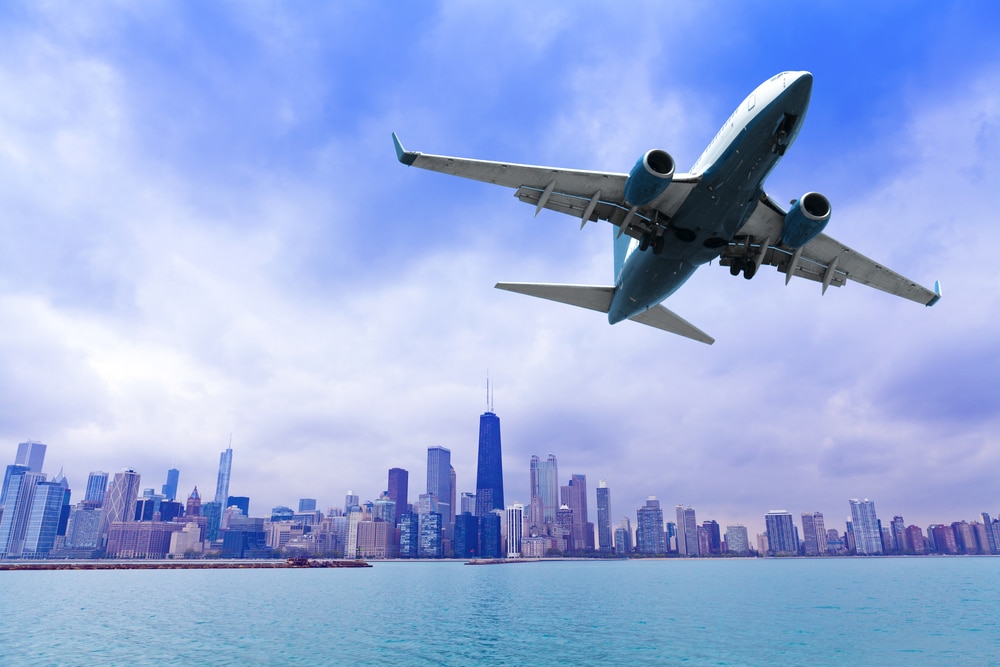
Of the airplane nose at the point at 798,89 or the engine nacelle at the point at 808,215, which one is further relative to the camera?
the engine nacelle at the point at 808,215

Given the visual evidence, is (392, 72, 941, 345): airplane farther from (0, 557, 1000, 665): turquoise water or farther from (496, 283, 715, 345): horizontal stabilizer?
(0, 557, 1000, 665): turquoise water

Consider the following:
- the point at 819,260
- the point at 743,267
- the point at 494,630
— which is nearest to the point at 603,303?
the point at 743,267

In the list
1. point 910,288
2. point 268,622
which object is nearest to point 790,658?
point 910,288

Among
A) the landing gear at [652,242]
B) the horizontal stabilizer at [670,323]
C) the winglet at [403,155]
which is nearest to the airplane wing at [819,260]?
the landing gear at [652,242]

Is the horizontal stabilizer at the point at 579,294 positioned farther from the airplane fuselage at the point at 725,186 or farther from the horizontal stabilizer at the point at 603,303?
the airplane fuselage at the point at 725,186

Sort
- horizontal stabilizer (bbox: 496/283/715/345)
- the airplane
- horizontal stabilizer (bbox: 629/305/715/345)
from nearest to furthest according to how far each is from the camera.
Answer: the airplane
horizontal stabilizer (bbox: 496/283/715/345)
horizontal stabilizer (bbox: 629/305/715/345)

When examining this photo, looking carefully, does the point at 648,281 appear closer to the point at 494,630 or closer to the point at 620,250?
the point at 620,250

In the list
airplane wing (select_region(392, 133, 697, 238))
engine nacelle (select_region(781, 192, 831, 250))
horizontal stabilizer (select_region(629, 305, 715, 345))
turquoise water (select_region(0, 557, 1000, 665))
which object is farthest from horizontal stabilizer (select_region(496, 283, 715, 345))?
turquoise water (select_region(0, 557, 1000, 665))
